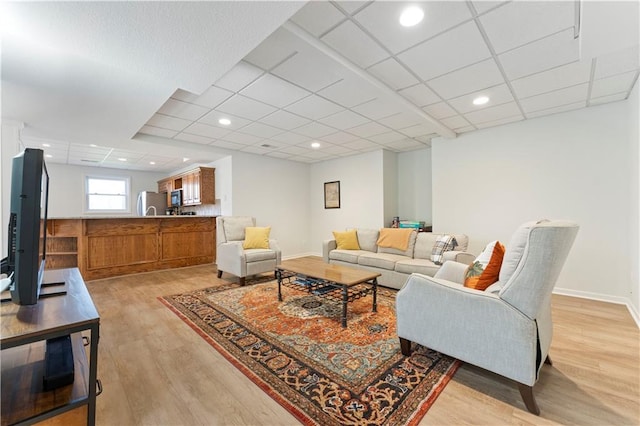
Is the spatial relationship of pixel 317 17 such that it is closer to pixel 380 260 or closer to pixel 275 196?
pixel 380 260

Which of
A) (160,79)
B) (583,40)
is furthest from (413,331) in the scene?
(160,79)

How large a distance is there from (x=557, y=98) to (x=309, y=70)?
289 centimetres

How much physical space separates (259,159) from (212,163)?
1123mm

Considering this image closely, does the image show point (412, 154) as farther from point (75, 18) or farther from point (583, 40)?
point (75, 18)

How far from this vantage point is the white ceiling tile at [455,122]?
12.3 ft

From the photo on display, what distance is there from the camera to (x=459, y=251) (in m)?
3.43

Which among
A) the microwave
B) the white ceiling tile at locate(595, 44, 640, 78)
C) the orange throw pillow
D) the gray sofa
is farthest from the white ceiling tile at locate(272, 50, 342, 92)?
the microwave

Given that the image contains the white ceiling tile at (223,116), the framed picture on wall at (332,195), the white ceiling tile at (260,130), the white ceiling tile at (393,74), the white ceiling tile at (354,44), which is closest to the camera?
the white ceiling tile at (354,44)

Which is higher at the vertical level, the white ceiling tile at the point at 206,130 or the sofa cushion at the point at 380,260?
the white ceiling tile at the point at 206,130

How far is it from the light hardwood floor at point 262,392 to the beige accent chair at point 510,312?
0.22 m

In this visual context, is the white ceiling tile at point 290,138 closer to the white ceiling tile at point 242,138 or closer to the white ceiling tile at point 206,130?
the white ceiling tile at point 242,138

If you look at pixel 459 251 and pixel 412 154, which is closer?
pixel 459 251

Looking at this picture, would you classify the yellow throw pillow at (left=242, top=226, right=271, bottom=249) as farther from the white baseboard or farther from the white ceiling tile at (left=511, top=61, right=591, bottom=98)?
the white baseboard

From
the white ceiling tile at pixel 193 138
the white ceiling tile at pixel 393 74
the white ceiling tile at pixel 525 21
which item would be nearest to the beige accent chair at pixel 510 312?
the white ceiling tile at pixel 525 21
